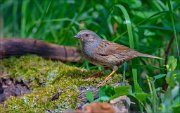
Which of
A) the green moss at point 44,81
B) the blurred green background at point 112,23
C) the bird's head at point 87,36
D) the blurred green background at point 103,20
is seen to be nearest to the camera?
the green moss at point 44,81

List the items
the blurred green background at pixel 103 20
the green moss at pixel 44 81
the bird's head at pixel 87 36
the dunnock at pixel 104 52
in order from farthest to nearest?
the blurred green background at pixel 103 20, the bird's head at pixel 87 36, the dunnock at pixel 104 52, the green moss at pixel 44 81

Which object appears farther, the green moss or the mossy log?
the mossy log

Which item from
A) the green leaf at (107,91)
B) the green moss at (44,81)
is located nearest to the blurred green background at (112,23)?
the green moss at (44,81)

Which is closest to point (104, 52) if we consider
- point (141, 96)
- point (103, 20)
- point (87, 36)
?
point (87, 36)

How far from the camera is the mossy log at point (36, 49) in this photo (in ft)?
19.0

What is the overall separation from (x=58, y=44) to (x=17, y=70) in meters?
0.96

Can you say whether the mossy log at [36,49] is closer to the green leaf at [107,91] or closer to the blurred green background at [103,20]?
the blurred green background at [103,20]

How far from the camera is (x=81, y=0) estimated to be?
7328mm

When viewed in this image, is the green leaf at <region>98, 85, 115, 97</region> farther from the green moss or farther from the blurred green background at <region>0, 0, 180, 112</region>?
the blurred green background at <region>0, 0, 180, 112</region>

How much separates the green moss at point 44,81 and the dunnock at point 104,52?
203 mm

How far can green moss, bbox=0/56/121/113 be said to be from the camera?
4160 mm

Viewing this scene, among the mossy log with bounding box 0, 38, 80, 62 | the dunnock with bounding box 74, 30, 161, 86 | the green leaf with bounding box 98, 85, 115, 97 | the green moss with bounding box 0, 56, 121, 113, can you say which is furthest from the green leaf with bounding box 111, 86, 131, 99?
the mossy log with bounding box 0, 38, 80, 62

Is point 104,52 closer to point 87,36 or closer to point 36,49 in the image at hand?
point 87,36

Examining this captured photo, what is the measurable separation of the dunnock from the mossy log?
3.00 feet
